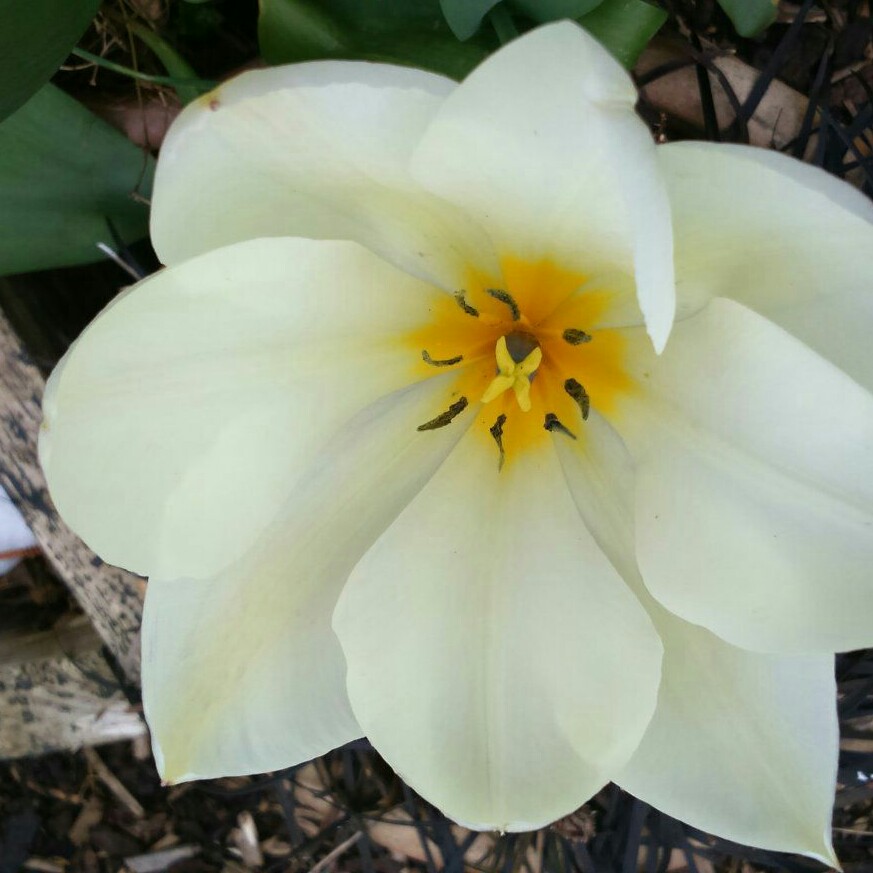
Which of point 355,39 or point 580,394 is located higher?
point 355,39

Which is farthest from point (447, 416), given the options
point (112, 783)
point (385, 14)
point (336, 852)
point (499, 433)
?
point (112, 783)

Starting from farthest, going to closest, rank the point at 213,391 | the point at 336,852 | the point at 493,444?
1. the point at 336,852
2. the point at 493,444
3. the point at 213,391

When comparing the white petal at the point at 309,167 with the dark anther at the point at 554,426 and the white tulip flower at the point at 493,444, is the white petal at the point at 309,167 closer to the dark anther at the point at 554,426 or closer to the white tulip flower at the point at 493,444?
the white tulip flower at the point at 493,444

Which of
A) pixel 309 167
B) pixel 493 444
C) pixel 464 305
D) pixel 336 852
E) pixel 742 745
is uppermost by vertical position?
pixel 309 167

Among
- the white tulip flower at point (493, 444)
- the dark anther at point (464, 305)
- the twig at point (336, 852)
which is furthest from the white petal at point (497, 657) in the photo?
the twig at point (336, 852)

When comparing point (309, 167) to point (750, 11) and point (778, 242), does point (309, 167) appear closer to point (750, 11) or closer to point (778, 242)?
point (778, 242)

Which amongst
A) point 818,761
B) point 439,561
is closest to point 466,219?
point 439,561
